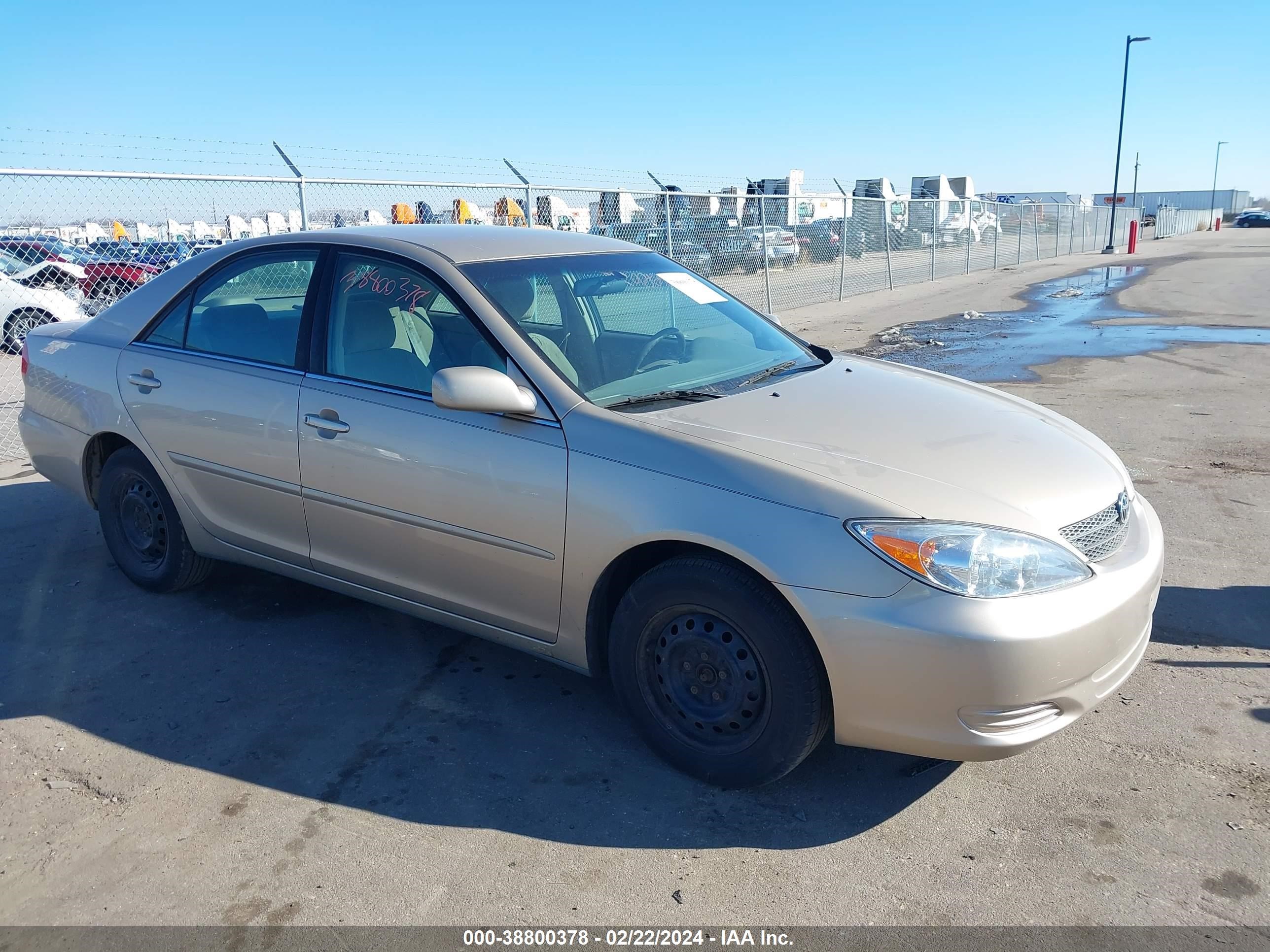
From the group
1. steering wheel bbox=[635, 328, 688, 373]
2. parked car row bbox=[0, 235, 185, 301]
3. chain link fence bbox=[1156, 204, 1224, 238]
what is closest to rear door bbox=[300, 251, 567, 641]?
steering wheel bbox=[635, 328, 688, 373]

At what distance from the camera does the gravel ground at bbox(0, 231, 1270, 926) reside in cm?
263

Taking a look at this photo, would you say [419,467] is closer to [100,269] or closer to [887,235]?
[100,269]

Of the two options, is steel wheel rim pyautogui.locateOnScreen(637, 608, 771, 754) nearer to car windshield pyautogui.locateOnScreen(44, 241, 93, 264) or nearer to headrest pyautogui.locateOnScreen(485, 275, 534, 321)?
headrest pyautogui.locateOnScreen(485, 275, 534, 321)

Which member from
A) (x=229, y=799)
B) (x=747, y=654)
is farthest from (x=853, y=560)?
(x=229, y=799)

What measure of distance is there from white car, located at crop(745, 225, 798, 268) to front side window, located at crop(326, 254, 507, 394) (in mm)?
12958

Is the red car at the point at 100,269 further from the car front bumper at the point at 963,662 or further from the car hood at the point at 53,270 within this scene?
the car front bumper at the point at 963,662

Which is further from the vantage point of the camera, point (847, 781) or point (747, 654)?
point (847, 781)

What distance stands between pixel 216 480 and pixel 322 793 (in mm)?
1655

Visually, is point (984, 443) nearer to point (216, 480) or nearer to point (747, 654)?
point (747, 654)

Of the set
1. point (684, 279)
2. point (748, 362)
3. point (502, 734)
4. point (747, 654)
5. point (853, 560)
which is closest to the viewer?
point (853, 560)

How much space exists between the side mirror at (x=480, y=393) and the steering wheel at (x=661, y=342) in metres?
0.61

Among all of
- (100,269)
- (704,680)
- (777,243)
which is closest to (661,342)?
(704,680)

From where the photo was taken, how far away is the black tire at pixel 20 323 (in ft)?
42.9

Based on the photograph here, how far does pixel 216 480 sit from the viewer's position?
4234 millimetres
